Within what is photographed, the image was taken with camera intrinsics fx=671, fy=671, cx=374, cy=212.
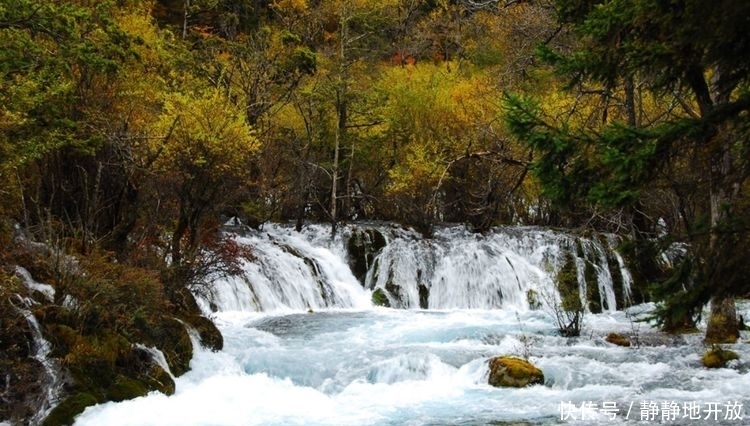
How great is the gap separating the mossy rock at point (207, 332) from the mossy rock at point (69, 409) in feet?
11.2

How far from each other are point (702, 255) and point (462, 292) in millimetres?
15452

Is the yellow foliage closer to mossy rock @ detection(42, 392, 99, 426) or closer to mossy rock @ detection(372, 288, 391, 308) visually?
mossy rock @ detection(42, 392, 99, 426)

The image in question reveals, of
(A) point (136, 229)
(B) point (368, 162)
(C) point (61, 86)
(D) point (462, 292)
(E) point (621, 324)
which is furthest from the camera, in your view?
(B) point (368, 162)

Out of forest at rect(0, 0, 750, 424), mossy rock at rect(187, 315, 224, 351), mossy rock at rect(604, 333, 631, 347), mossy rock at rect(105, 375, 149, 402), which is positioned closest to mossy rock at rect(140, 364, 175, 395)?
mossy rock at rect(105, 375, 149, 402)

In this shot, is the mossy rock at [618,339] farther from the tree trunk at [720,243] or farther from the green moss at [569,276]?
the green moss at [569,276]

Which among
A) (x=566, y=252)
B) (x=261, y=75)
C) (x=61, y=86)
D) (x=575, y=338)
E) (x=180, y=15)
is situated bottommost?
(x=575, y=338)

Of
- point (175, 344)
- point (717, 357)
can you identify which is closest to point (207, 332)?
point (175, 344)

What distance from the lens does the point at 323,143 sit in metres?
28.4

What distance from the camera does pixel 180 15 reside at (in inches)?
1406

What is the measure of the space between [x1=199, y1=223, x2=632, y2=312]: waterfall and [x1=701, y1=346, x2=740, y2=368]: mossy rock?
7500 mm

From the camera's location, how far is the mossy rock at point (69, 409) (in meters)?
8.10

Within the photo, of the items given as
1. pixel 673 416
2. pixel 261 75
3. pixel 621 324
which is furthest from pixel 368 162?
pixel 673 416

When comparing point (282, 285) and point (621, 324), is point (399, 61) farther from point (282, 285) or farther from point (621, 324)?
point (621, 324)

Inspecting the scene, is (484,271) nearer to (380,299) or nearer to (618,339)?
(380,299)
